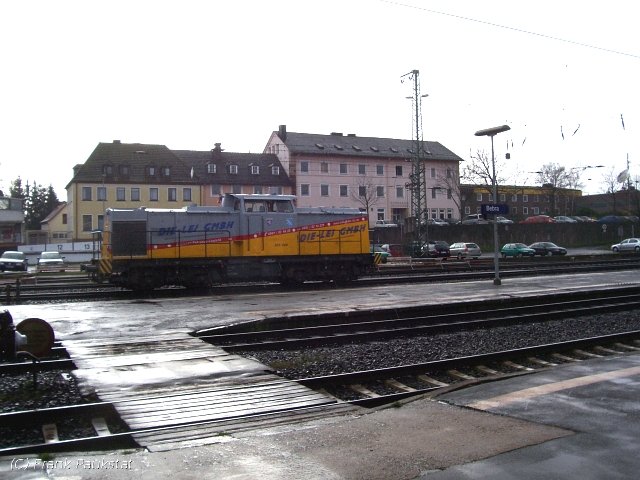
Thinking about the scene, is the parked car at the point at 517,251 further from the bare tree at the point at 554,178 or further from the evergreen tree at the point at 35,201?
the evergreen tree at the point at 35,201

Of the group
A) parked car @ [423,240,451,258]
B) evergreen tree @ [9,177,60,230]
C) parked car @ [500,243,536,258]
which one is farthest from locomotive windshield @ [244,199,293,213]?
evergreen tree @ [9,177,60,230]

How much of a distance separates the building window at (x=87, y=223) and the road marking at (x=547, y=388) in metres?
57.5

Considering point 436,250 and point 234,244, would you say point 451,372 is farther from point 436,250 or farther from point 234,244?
point 436,250

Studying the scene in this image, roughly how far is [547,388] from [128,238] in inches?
659

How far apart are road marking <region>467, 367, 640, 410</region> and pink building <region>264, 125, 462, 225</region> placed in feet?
187

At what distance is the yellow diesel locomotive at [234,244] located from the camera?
20766 millimetres

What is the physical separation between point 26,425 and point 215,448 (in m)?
2.55

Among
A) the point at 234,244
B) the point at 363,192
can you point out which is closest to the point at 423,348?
the point at 234,244

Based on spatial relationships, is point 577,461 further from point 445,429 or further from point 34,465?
point 34,465

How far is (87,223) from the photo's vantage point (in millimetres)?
58438

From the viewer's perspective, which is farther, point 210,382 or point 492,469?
point 210,382

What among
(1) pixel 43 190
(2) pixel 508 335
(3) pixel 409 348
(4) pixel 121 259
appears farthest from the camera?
(1) pixel 43 190

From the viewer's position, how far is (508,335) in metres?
13.1

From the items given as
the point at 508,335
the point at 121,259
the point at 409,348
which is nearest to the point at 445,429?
the point at 409,348
